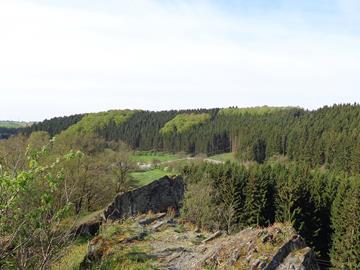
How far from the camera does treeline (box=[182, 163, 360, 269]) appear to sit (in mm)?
54763

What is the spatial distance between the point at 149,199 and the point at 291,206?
4375 cm

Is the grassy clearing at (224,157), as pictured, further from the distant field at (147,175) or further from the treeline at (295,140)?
the distant field at (147,175)

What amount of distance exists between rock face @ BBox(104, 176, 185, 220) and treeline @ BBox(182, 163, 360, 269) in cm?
2758

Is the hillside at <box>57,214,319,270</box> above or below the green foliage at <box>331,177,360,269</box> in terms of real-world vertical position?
above

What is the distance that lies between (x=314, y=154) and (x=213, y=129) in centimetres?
6574

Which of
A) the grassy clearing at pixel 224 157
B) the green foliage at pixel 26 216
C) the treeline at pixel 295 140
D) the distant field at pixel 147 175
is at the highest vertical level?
the green foliage at pixel 26 216

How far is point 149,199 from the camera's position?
76.0 ft

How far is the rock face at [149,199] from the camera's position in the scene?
20.4 metres

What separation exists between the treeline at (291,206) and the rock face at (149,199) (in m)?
27.6

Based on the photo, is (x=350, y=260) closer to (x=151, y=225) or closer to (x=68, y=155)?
(x=151, y=225)

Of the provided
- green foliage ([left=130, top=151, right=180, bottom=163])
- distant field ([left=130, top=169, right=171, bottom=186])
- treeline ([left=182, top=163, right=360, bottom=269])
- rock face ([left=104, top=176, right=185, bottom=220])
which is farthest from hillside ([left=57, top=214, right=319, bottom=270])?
green foliage ([left=130, top=151, right=180, bottom=163])

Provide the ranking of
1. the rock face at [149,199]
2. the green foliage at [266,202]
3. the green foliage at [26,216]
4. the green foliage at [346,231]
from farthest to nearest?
the green foliage at [266,202]
the green foliage at [346,231]
the rock face at [149,199]
the green foliage at [26,216]

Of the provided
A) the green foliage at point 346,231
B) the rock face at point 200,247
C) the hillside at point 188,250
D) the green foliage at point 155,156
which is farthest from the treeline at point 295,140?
the hillside at point 188,250

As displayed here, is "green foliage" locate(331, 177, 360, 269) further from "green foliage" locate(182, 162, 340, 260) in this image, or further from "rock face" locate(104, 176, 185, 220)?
"rock face" locate(104, 176, 185, 220)
